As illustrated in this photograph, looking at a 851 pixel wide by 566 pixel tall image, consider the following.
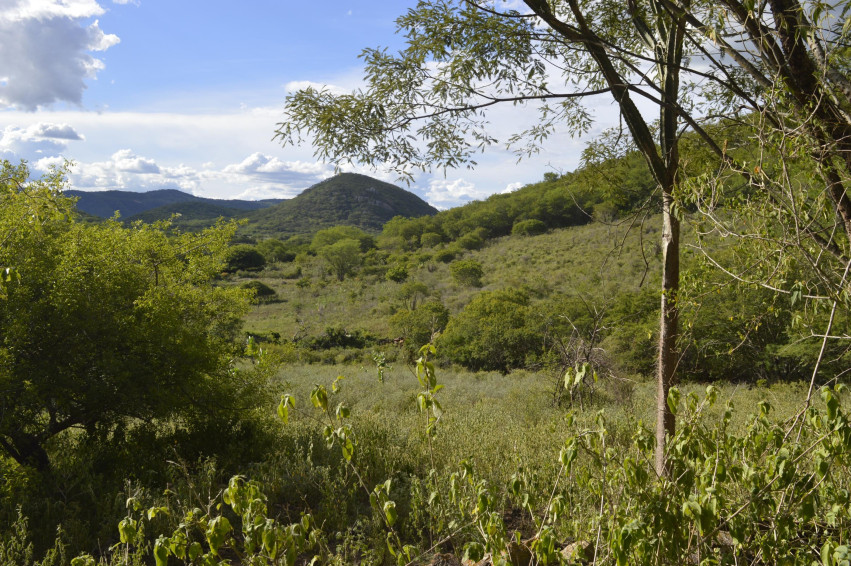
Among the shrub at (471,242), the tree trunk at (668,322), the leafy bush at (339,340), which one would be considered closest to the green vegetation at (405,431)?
the tree trunk at (668,322)

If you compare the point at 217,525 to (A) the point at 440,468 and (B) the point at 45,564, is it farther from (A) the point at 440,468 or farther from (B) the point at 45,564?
(A) the point at 440,468

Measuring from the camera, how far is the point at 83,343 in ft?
17.4

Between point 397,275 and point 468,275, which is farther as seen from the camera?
point 397,275

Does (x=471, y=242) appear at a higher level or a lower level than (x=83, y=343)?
higher

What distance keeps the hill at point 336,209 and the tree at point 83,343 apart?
91.8 m

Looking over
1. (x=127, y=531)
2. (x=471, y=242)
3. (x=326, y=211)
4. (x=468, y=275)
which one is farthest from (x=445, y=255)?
(x=326, y=211)

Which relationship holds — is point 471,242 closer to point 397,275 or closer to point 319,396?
point 397,275

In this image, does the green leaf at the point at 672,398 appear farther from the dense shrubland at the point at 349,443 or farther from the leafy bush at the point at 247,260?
the leafy bush at the point at 247,260

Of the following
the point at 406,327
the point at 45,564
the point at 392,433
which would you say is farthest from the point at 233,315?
the point at 406,327

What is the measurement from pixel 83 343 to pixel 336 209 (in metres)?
110

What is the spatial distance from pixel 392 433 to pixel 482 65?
4.39 m

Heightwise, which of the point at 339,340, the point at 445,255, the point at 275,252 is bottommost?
the point at 339,340

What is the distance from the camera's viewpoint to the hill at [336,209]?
339 ft

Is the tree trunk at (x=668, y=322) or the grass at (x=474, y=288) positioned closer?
the tree trunk at (x=668, y=322)
